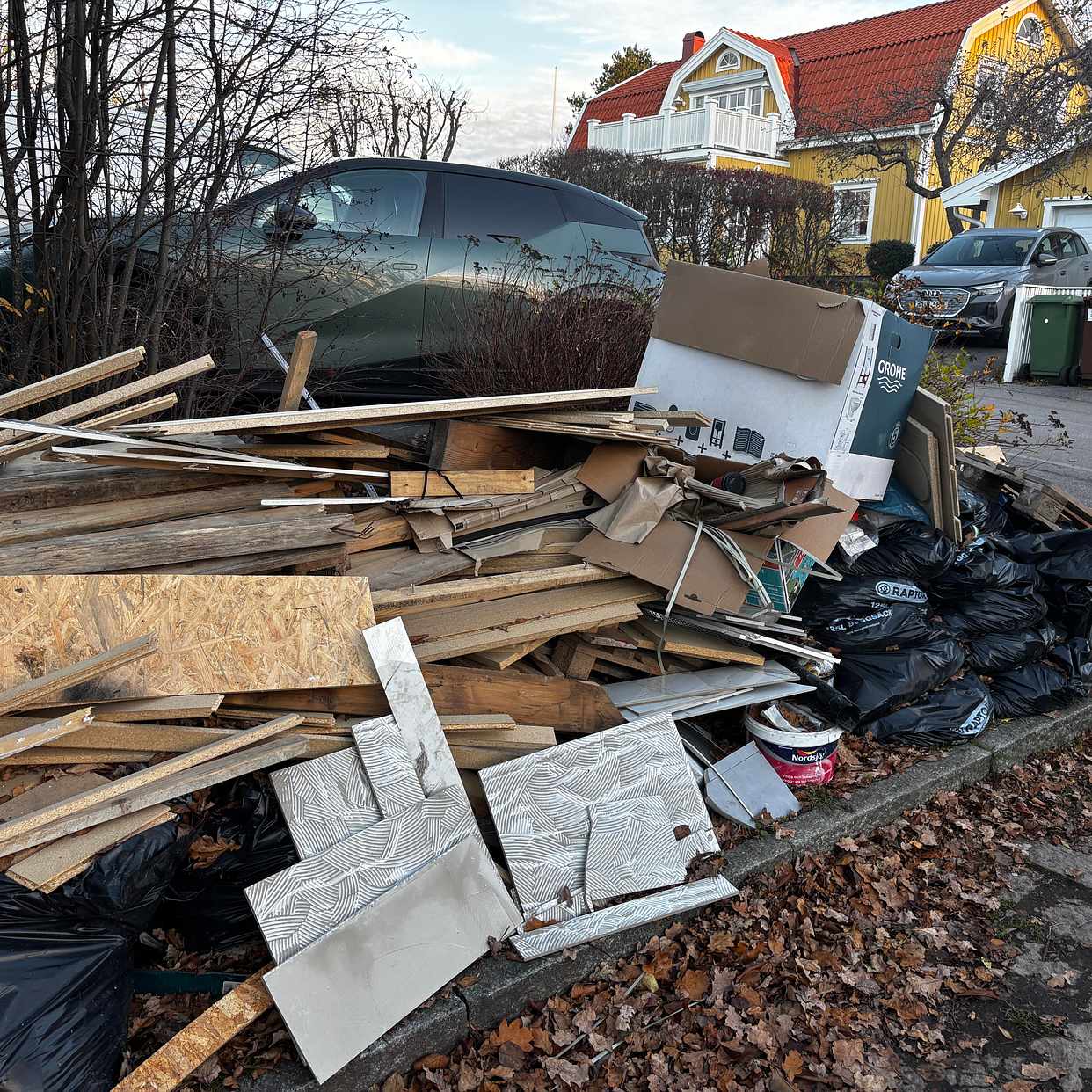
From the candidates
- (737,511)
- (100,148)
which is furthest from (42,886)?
(100,148)

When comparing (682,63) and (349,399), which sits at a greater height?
(682,63)

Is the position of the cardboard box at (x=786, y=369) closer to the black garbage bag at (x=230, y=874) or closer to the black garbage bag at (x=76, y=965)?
the black garbage bag at (x=230, y=874)

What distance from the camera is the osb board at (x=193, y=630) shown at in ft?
9.23

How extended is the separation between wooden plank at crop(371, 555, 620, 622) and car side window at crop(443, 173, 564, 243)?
3.39 meters

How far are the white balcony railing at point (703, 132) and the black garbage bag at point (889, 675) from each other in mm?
24168

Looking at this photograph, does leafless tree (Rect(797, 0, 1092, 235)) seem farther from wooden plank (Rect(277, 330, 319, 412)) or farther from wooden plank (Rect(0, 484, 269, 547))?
wooden plank (Rect(0, 484, 269, 547))

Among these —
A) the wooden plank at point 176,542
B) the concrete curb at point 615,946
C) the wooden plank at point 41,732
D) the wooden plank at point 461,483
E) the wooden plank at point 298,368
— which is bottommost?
the concrete curb at point 615,946

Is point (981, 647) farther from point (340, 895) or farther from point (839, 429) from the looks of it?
point (340, 895)

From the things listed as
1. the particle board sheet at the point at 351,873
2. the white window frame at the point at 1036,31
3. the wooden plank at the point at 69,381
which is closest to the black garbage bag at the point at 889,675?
the particle board sheet at the point at 351,873

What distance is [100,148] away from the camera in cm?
432

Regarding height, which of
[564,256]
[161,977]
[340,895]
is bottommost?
[161,977]

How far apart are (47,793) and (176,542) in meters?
0.86

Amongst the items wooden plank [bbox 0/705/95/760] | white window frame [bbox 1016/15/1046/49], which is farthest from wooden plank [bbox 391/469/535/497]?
white window frame [bbox 1016/15/1046/49]

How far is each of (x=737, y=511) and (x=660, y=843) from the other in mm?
1350
